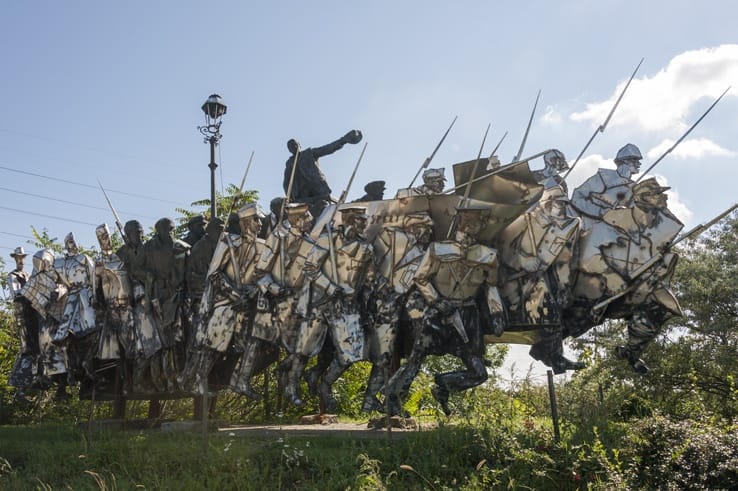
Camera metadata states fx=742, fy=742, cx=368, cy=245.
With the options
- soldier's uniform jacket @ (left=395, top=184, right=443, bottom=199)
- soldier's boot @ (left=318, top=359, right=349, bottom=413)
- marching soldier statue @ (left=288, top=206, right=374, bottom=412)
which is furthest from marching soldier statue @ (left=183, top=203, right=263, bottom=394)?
soldier's uniform jacket @ (left=395, top=184, right=443, bottom=199)

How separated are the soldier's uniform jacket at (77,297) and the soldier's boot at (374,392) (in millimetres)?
5059

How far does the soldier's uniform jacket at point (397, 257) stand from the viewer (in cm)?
912

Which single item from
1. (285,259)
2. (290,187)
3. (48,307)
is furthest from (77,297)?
Result: (285,259)

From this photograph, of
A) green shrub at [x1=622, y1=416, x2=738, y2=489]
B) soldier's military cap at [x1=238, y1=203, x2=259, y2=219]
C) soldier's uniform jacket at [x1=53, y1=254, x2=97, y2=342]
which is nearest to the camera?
green shrub at [x1=622, y1=416, x2=738, y2=489]

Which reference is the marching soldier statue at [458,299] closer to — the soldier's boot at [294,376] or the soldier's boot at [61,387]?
the soldier's boot at [294,376]

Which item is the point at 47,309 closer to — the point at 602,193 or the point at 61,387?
the point at 61,387

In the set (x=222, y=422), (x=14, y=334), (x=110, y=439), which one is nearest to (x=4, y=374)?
(x=14, y=334)

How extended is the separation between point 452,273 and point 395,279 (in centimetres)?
79

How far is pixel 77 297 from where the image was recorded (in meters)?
12.0

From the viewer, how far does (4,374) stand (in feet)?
58.9

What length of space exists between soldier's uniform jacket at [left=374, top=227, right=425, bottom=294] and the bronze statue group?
19mm

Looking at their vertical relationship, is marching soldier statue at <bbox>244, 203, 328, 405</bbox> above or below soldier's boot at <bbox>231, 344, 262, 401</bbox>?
above

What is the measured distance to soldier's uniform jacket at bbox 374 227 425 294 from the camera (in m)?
9.12

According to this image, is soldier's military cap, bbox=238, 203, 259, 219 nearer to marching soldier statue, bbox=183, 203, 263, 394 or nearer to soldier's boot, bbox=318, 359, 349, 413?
marching soldier statue, bbox=183, 203, 263, 394
